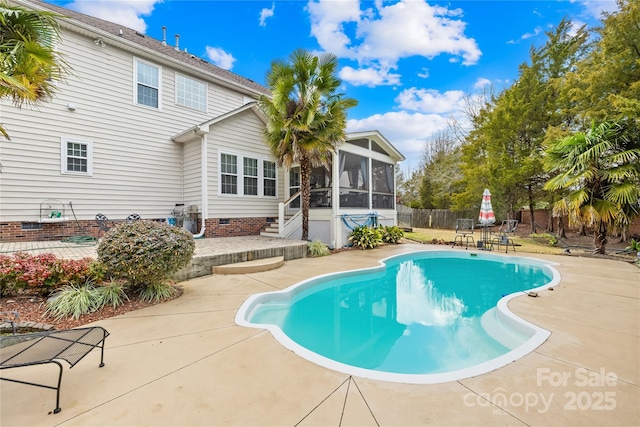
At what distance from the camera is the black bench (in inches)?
83.6

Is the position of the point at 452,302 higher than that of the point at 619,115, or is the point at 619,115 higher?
the point at 619,115

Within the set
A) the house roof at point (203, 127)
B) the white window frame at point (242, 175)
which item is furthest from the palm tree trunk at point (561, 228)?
the house roof at point (203, 127)

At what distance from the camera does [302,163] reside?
32.3ft

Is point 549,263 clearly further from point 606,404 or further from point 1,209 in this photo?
point 1,209

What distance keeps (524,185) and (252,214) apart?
1490 cm

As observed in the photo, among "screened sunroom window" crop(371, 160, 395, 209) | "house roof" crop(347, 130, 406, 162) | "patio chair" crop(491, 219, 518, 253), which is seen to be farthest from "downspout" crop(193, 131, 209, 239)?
"patio chair" crop(491, 219, 518, 253)

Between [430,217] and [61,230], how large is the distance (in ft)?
67.0

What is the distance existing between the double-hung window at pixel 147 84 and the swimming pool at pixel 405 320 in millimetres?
9443

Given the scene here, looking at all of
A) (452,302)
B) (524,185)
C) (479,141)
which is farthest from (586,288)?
(479,141)

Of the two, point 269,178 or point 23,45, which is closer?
point 23,45

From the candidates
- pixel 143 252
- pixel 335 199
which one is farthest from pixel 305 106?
pixel 143 252

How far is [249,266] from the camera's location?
7004 millimetres

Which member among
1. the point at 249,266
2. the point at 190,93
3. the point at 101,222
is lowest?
the point at 249,266

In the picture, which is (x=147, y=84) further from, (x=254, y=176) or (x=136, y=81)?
(x=254, y=176)
